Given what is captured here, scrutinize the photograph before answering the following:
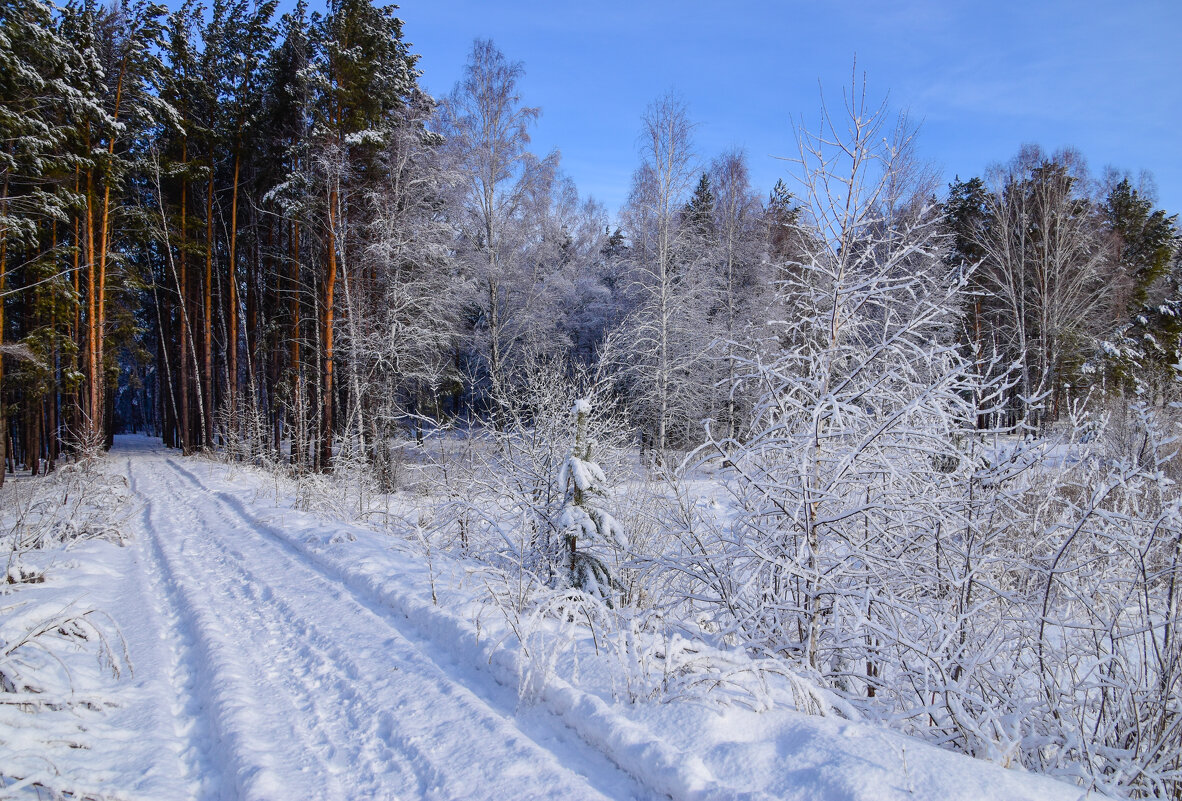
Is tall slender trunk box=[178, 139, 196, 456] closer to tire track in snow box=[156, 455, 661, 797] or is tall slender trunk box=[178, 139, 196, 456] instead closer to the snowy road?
tire track in snow box=[156, 455, 661, 797]

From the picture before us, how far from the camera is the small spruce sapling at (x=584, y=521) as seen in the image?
15.0 feet

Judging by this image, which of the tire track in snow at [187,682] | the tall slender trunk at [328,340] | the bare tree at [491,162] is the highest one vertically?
the bare tree at [491,162]

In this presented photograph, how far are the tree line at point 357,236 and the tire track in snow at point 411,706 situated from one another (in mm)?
6697

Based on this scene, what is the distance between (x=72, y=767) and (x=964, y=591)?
5.16m

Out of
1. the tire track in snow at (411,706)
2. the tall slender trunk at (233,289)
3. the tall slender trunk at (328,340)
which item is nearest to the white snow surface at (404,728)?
the tire track in snow at (411,706)

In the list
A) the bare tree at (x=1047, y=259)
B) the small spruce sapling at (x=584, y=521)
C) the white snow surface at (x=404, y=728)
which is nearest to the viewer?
the white snow surface at (x=404, y=728)

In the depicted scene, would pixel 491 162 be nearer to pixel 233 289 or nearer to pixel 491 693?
pixel 233 289

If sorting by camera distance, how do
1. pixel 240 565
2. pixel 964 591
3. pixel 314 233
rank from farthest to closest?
pixel 314 233
pixel 240 565
pixel 964 591

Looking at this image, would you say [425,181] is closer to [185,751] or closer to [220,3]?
[220,3]

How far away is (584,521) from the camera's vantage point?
4.56 metres

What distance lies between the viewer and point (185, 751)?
284 cm

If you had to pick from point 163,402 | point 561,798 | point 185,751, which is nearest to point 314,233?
point 185,751

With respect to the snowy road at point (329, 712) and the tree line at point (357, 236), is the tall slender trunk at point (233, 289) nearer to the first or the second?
the tree line at point (357, 236)

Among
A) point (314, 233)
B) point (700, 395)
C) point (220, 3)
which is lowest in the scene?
point (700, 395)
